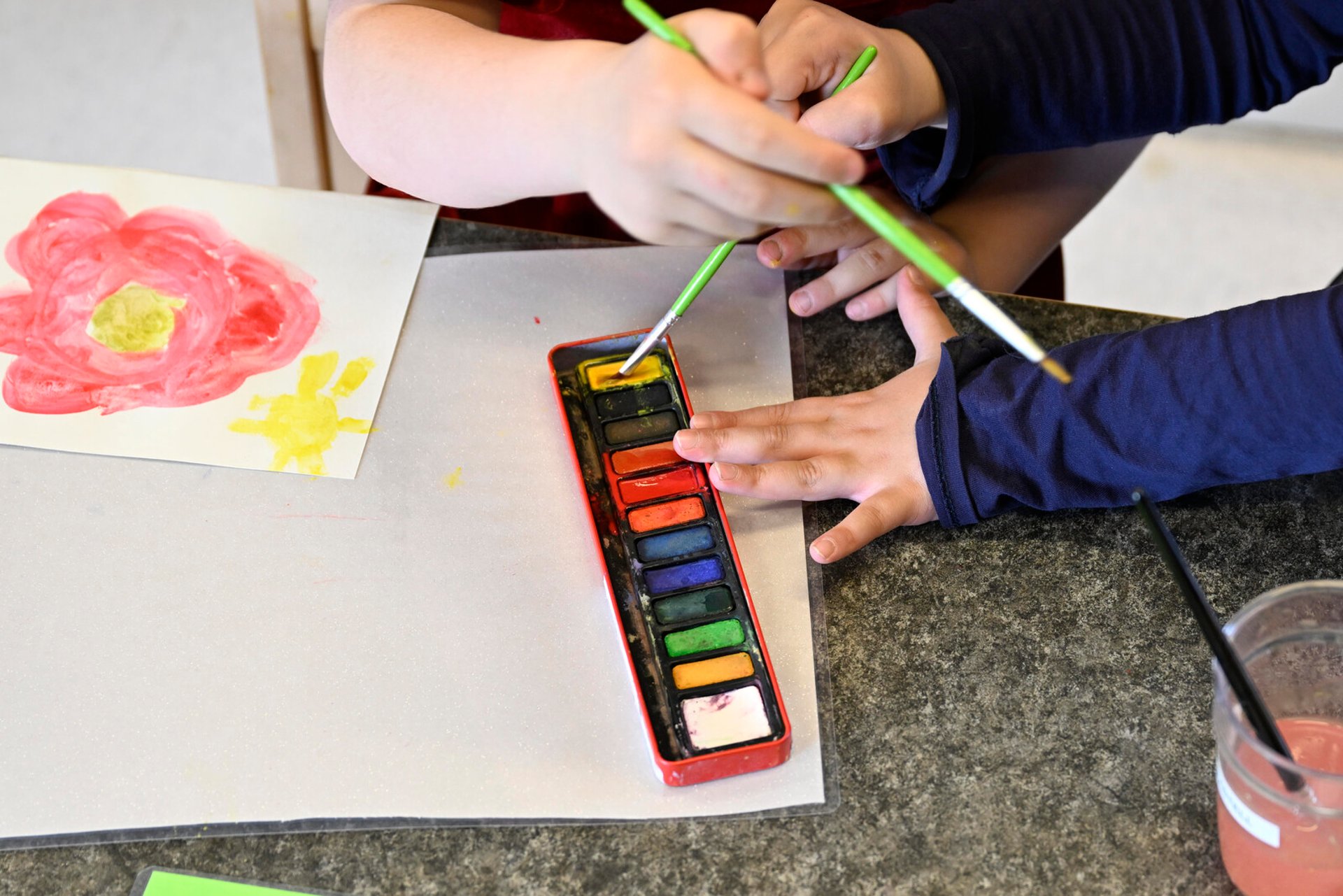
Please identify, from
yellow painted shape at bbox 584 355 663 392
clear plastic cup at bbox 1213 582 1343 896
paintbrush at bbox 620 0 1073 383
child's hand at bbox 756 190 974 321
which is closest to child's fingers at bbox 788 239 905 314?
child's hand at bbox 756 190 974 321

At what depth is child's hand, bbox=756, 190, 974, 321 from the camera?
0.72 m

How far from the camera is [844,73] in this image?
26.9 inches

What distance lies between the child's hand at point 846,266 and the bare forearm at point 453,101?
0.60 feet

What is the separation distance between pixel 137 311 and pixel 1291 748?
0.67 metres

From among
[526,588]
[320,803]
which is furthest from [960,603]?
[320,803]

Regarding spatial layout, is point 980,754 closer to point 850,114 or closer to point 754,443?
point 754,443

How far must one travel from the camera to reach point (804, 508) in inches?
25.5

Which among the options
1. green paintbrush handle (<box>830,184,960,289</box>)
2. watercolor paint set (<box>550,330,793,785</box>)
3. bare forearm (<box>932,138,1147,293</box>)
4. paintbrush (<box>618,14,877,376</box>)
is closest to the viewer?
green paintbrush handle (<box>830,184,960,289</box>)

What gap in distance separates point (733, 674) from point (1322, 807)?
0.83ft

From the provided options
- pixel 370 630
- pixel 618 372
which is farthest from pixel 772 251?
pixel 370 630

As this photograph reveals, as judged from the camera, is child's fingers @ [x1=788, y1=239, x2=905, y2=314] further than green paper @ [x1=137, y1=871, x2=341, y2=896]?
Yes

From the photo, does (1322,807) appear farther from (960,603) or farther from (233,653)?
(233,653)

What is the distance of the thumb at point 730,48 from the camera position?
0.48m

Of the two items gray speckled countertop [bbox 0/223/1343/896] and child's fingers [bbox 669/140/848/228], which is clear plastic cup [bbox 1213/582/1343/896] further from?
child's fingers [bbox 669/140/848/228]
